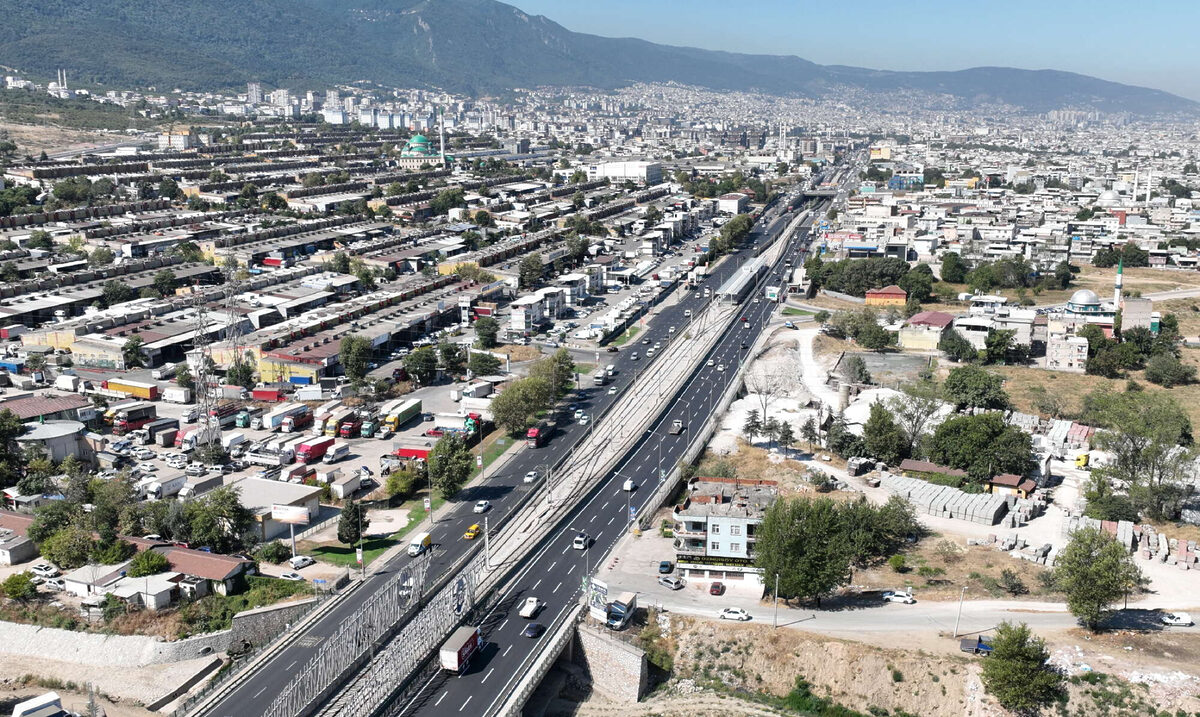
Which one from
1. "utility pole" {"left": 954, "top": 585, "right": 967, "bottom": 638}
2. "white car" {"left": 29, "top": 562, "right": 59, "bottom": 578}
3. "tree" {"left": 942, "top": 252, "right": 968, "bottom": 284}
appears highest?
"tree" {"left": 942, "top": 252, "right": 968, "bottom": 284}

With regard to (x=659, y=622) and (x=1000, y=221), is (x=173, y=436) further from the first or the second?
(x=1000, y=221)

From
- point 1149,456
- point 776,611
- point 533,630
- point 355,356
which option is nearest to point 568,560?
point 533,630

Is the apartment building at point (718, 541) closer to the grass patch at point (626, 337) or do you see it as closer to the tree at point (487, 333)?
the tree at point (487, 333)

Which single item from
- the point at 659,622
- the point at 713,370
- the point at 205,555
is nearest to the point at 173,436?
the point at 205,555

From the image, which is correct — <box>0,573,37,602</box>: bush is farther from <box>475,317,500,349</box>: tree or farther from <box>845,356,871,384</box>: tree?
<box>845,356,871,384</box>: tree

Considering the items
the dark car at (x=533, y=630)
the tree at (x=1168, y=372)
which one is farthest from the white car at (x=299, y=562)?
the tree at (x=1168, y=372)

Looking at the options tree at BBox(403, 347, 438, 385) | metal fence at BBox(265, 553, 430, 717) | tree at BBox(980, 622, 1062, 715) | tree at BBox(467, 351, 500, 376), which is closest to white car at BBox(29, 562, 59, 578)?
metal fence at BBox(265, 553, 430, 717)
